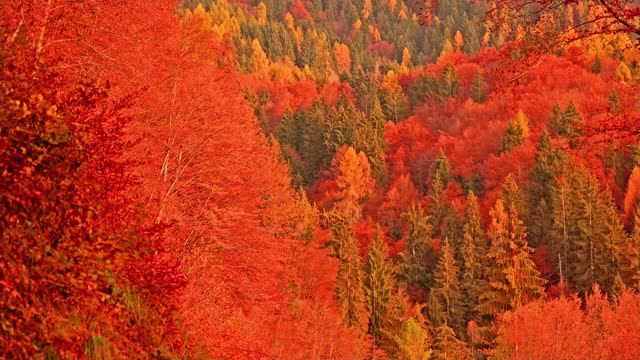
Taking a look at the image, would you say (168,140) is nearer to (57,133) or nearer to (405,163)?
(57,133)

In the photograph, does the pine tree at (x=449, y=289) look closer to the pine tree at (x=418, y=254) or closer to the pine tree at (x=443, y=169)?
the pine tree at (x=418, y=254)

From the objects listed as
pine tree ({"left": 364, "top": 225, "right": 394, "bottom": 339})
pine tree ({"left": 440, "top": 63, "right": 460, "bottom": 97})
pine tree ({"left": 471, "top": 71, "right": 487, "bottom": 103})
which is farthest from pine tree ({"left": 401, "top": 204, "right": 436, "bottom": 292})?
pine tree ({"left": 440, "top": 63, "right": 460, "bottom": 97})

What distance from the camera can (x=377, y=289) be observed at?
53.4m

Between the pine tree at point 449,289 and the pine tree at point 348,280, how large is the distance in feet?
28.6

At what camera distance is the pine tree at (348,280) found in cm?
4666

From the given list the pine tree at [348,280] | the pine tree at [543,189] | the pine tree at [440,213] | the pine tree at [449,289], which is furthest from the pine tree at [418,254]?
the pine tree at [348,280]

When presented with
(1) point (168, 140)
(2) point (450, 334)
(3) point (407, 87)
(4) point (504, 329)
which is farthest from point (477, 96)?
(1) point (168, 140)

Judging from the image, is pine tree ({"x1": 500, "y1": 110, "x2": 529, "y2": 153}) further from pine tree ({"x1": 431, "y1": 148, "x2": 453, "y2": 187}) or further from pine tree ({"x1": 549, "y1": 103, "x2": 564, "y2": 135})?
pine tree ({"x1": 431, "y1": 148, "x2": 453, "y2": 187})

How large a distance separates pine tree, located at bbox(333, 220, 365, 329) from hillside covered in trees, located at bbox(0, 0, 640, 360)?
0.50 ft

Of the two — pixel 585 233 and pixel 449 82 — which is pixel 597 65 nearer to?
pixel 449 82

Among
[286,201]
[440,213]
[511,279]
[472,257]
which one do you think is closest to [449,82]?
[440,213]

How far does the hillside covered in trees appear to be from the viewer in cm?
520

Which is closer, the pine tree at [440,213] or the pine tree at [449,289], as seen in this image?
the pine tree at [449,289]

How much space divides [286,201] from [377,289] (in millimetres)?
30823
